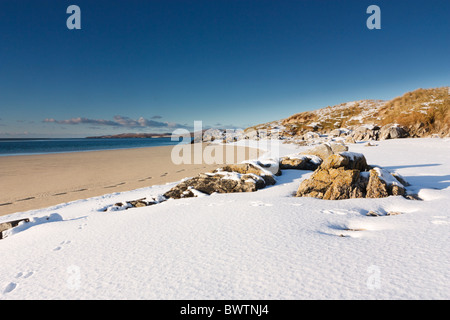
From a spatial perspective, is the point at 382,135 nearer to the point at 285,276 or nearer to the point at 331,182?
the point at 331,182

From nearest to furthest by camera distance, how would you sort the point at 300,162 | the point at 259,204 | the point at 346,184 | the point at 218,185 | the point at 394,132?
the point at 259,204
the point at 346,184
the point at 218,185
the point at 300,162
the point at 394,132

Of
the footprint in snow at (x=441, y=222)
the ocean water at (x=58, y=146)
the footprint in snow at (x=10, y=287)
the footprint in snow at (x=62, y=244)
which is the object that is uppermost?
the ocean water at (x=58, y=146)

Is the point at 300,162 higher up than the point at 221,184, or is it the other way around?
the point at 300,162

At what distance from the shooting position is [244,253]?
2824mm

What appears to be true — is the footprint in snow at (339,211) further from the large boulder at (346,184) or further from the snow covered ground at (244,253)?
the large boulder at (346,184)

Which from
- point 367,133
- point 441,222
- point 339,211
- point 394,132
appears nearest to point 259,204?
point 339,211

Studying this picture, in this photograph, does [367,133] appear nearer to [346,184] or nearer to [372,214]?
[346,184]

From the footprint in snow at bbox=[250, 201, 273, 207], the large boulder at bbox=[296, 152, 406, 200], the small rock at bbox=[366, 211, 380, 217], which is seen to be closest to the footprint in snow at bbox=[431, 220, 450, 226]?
the small rock at bbox=[366, 211, 380, 217]

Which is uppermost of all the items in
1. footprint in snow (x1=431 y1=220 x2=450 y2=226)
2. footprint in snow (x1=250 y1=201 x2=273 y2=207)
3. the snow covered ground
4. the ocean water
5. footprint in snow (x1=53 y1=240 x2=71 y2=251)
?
the ocean water

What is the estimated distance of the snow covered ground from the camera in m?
2.11

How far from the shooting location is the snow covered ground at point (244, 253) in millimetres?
2107

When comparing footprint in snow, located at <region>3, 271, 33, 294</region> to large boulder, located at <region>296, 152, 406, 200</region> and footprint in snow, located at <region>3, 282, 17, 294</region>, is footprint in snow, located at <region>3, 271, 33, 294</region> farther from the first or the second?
large boulder, located at <region>296, 152, 406, 200</region>

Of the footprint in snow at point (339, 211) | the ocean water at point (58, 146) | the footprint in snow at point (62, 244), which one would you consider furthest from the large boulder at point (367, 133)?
the ocean water at point (58, 146)
